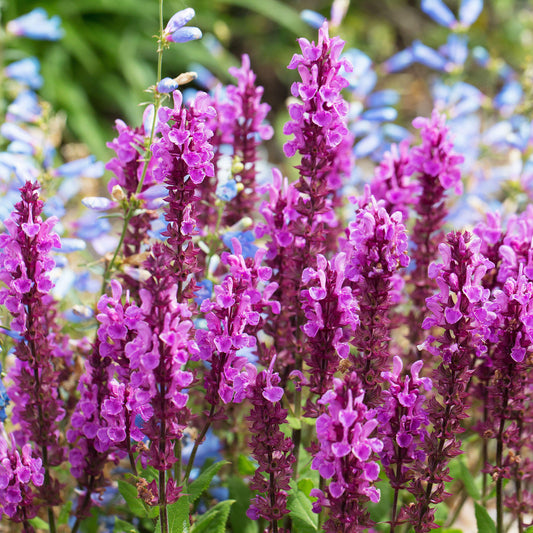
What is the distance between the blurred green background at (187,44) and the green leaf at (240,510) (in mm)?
5590

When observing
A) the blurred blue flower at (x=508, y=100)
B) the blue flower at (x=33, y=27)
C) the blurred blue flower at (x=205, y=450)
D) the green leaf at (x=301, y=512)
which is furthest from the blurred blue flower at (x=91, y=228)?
the blurred blue flower at (x=508, y=100)

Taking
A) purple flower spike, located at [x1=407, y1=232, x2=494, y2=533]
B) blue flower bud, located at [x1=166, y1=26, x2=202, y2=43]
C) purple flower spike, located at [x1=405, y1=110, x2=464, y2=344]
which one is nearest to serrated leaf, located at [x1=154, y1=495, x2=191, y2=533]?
purple flower spike, located at [x1=407, y1=232, x2=494, y2=533]

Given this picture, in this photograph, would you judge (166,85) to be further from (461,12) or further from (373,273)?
(461,12)

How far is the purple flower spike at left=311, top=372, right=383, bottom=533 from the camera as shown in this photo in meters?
1.82

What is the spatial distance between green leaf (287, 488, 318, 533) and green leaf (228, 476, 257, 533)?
0.37 m

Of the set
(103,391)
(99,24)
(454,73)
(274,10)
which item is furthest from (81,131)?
(103,391)

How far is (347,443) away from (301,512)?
2.00 feet

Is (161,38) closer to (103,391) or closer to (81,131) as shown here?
(103,391)

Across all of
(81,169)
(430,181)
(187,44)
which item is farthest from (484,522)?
(187,44)

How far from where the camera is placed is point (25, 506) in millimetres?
2297

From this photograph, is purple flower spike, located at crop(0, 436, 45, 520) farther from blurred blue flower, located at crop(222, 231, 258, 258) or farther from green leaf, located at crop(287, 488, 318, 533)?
blurred blue flower, located at crop(222, 231, 258, 258)

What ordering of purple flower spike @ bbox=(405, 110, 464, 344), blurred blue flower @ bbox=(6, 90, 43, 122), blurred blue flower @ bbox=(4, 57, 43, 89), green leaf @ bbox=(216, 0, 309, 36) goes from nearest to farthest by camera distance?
1. purple flower spike @ bbox=(405, 110, 464, 344)
2. blurred blue flower @ bbox=(6, 90, 43, 122)
3. blurred blue flower @ bbox=(4, 57, 43, 89)
4. green leaf @ bbox=(216, 0, 309, 36)

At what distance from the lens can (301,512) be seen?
2309 mm

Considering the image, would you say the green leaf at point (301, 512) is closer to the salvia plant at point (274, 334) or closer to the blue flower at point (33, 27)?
the salvia plant at point (274, 334)
